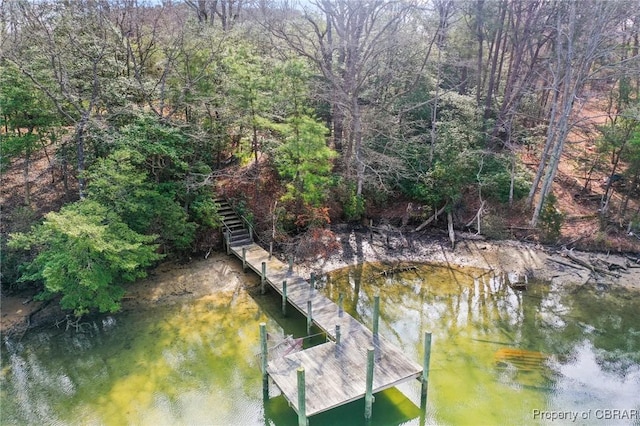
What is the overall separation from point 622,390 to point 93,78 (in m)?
19.7

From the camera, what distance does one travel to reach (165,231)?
643 inches

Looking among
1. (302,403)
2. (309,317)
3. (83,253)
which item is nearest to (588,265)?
(309,317)

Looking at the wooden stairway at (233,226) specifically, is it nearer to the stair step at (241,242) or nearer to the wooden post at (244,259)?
the stair step at (241,242)

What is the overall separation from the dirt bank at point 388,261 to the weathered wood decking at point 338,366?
4.89 m

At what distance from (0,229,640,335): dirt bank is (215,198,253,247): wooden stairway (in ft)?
→ 2.87

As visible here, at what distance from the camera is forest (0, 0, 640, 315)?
15.1 m

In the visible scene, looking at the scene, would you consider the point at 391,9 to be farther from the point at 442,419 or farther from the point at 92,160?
the point at 442,419

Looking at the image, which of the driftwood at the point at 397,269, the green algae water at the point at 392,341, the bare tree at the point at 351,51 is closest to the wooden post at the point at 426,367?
the green algae water at the point at 392,341

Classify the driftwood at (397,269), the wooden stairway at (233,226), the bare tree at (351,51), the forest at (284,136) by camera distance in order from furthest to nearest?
the bare tree at (351,51) → the wooden stairway at (233,226) → the driftwood at (397,269) → the forest at (284,136)

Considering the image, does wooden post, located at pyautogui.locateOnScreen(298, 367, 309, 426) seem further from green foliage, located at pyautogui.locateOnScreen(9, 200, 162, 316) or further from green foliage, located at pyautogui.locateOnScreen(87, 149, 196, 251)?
green foliage, located at pyautogui.locateOnScreen(87, 149, 196, 251)

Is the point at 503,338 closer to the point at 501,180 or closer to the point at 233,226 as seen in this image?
the point at 501,180

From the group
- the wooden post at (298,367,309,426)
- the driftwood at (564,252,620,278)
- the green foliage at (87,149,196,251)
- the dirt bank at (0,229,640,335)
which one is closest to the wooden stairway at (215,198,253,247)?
the dirt bank at (0,229,640,335)

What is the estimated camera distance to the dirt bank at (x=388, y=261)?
15172mm

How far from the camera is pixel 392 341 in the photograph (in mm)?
13414
